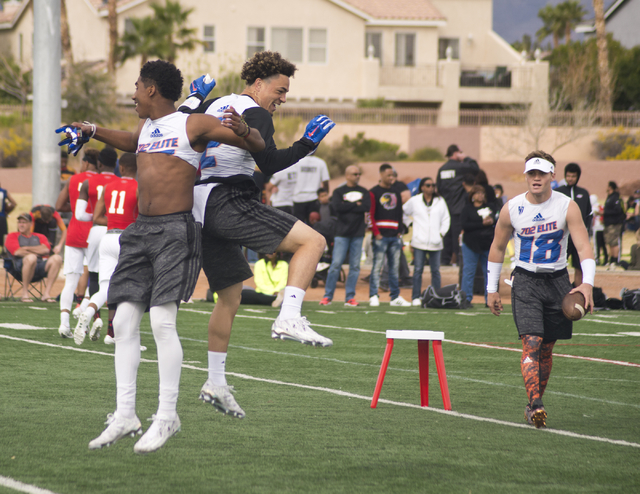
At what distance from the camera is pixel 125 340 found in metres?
4.96

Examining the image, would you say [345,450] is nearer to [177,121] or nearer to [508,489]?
[508,489]

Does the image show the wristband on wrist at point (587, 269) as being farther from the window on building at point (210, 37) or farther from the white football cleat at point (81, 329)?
the window on building at point (210, 37)

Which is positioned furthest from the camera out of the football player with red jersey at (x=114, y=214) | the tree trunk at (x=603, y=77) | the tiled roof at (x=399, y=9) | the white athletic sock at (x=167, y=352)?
the tiled roof at (x=399, y=9)

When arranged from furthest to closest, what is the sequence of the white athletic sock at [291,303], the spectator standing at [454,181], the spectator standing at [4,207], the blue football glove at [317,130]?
the spectator standing at [4,207] → the spectator standing at [454,181] → the blue football glove at [317,130] → the white athletic sock at [291,303]

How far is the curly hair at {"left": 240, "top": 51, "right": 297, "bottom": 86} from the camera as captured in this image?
5.57m

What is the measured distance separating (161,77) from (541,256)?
295 cm

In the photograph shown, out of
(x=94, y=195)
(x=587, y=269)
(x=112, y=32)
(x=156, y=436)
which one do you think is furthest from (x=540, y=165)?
(x=112, y=32)

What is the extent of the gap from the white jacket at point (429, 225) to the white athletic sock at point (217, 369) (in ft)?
29.9

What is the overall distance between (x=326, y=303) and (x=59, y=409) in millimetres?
8792

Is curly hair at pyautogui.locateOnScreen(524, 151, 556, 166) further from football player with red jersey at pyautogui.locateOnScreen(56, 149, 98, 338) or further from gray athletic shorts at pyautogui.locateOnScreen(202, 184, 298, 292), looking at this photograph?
football player with red jersey at pyautogui.locateOnScreen(56, 149, 98, 338)

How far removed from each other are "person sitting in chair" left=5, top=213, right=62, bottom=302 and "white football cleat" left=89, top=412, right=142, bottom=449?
9720 millimetres

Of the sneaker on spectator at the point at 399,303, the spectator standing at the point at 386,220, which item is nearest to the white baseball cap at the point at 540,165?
the spectator standing at the point at 386,220

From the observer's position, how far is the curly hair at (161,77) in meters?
5.03

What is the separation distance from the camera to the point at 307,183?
53.2 ft
